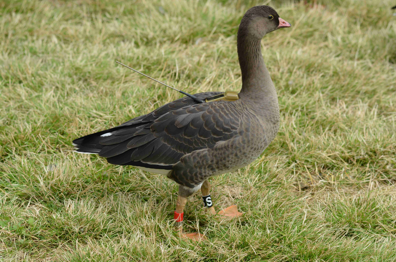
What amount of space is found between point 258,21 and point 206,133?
101 cm

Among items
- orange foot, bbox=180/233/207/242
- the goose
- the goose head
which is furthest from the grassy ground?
the goose head

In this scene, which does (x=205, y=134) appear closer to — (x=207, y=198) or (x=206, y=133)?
(x=206, y=133)

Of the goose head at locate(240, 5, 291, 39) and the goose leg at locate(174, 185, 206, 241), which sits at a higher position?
the goose head at locate(240, 5, 291, 39)

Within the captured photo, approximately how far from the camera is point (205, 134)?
314cm

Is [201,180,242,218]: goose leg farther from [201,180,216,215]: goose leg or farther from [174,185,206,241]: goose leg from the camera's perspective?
[174,185,206,241]: goose leg

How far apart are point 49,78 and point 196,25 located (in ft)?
7.28

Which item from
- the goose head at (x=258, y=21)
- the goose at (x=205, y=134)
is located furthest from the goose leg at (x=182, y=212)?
the goose head at (x=258, y=21)

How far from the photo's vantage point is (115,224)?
3330mm

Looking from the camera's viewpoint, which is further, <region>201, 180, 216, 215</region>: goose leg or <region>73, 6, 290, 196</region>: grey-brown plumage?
<region>201, 180, 216, 215</region>: goose leg

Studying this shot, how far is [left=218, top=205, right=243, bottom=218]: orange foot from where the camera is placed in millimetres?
3453

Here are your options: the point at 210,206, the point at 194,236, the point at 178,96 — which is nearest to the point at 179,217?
the point at 194,236

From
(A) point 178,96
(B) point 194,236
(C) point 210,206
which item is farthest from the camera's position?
(A) point 178,96

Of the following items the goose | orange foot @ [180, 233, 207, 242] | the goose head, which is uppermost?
the goose head

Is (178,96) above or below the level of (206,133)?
below
